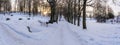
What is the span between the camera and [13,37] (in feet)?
40.8

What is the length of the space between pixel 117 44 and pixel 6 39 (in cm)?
629

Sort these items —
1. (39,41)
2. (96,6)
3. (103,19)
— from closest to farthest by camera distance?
(39,41), (96,6), (103,19)

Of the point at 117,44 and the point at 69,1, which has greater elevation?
the point at 69,1

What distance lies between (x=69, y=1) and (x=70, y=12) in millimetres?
5395

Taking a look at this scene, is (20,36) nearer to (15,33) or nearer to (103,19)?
(15,33)

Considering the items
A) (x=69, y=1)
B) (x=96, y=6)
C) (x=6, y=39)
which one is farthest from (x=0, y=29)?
(x=69, y=1)

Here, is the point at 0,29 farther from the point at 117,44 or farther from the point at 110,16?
the point at 110,16

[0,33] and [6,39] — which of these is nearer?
[6,39]

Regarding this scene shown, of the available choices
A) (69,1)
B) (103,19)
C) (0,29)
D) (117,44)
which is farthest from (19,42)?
(103,19)

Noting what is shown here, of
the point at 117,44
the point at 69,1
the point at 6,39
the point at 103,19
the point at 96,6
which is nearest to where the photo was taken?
Answer: the point at 6,39

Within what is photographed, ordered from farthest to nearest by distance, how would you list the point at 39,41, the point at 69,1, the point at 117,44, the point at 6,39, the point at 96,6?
the point at 69,1 → the point at 96,6 → the point at 117,44 → the point at 39,41 → the point at 6,39

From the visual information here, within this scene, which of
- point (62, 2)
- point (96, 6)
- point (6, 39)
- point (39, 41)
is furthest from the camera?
point (62, 2)

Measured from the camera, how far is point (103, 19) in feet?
331

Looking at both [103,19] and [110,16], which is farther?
[110,16]
